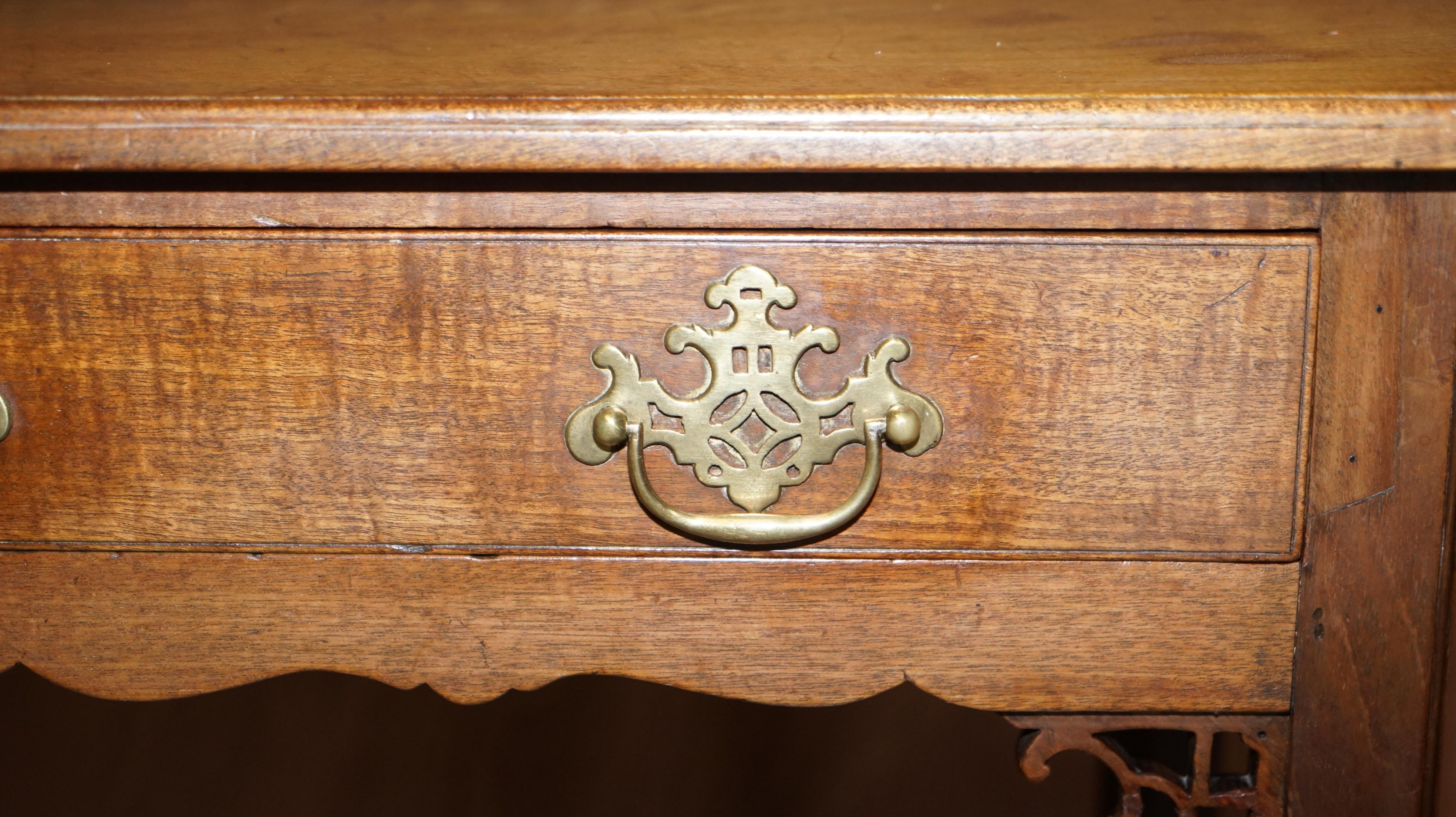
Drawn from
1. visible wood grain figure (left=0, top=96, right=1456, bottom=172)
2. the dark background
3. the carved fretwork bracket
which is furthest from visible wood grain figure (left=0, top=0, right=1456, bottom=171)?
the dark background

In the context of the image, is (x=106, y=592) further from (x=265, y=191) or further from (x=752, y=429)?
(x=752, y=429)

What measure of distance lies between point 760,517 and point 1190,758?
10.8 inches

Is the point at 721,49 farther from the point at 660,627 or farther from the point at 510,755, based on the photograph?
the point at 510,755

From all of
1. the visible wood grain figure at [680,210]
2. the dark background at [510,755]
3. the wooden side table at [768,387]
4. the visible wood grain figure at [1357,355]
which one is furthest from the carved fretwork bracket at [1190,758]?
the dark background at [510,755]

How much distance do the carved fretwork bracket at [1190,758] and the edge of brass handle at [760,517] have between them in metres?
0.15

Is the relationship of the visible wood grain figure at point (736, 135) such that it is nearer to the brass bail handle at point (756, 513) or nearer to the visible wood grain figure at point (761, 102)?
the visible wood grain figure at point (761, 102)

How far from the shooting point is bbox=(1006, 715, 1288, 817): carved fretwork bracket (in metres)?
0.52

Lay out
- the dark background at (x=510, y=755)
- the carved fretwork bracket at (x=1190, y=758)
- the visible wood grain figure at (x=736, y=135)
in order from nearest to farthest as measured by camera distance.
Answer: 1. the visible wood grain figure at (x=736, y=135)
2. the carved fretwork bracket at (x=1190, y=758)
3. the dark background at (x=510, y=755)

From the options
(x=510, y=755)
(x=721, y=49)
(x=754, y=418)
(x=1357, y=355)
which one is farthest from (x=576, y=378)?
(x=510, y=755)

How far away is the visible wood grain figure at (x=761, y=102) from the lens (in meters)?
0.42

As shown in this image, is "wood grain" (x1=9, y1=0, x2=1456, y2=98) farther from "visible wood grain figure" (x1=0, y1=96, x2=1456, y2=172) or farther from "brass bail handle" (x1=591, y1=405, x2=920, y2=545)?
"brass bail handle" (x1=591, y1=405, x2=920, y2=545)

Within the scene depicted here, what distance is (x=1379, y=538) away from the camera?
1.60 feet

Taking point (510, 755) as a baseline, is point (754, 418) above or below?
above

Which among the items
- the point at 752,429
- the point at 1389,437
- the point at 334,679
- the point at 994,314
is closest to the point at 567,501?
the point at 752,429
